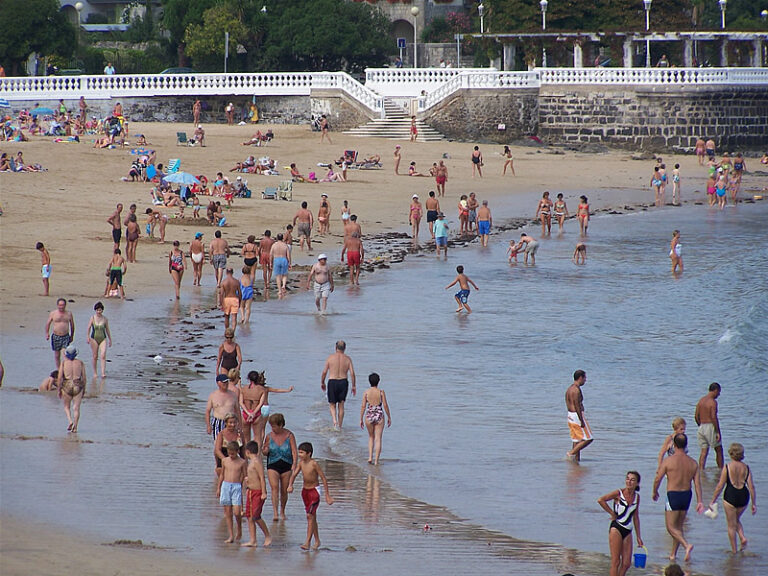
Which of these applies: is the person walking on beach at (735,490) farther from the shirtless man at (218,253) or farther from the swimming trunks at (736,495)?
the shirtless man at (218,253)

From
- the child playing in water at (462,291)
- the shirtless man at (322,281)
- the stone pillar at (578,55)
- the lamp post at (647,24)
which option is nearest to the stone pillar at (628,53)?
the lamp post at (647,24)

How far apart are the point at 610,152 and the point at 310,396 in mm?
33023

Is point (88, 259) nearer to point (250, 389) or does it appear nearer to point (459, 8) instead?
point (250, 389)

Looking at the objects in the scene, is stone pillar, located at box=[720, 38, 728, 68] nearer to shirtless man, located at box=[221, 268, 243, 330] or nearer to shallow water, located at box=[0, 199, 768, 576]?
shallow water, located at box=[0, 199, 768, 576]

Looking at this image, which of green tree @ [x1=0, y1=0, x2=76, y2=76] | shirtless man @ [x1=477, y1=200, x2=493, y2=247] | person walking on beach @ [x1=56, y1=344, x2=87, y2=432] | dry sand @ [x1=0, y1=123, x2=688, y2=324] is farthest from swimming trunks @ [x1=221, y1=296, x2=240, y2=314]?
green tree @ [x1=0, y1=0, x2=76, y2=76]

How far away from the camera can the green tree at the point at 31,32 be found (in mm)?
48500

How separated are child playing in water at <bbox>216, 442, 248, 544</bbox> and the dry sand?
9.63m

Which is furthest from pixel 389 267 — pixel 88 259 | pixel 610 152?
pixel 610 152

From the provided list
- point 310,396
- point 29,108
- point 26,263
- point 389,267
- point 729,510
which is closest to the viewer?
point 729,510

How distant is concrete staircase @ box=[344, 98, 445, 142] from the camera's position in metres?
46.2

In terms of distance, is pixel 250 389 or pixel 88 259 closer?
pixel 250 389

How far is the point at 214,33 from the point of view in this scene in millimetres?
52125

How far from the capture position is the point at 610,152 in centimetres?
4775

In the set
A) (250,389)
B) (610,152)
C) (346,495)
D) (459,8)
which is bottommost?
(346,495)
